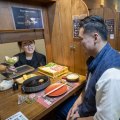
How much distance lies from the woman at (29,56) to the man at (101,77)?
0.84 meters

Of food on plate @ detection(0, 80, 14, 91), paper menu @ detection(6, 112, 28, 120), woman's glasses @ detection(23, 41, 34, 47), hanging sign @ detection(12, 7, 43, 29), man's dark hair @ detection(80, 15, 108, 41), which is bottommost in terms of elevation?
paper menu @ detection(6, 112, 28, 120)

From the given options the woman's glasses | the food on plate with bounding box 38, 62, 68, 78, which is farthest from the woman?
the food on plate with bounding box 38, 62, 68, 78

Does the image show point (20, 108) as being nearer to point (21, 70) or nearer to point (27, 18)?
point (21, 70)

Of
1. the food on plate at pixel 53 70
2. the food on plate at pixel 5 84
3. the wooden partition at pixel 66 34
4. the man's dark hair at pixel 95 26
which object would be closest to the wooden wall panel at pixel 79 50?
the wooden partition at pixel 66 34

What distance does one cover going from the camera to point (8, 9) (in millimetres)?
1351

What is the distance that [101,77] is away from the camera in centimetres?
79

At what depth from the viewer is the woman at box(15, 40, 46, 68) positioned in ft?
5.14

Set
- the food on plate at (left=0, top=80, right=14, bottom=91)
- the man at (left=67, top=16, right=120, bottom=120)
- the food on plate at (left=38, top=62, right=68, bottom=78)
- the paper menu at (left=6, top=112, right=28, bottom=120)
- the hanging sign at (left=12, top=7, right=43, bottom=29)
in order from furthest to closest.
A: 1. the food on plate at (left=38, top=62, right=68, bottom=78)
2. the hanging sign at (left=12, top=7, right=43, bottom=29)
3. the food on plate at (left=0, top=80, right=14, bottom=91)
4. the paper menu at (left=6, top=112, right=28, bottom=120)
5. the man at (left=67, top=16, right=120, bottom=120)

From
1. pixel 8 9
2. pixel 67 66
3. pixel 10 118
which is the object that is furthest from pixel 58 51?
pixel 10 118

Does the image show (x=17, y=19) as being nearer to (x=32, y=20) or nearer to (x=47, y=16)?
(x=32, y=20)

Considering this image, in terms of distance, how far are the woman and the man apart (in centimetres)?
84

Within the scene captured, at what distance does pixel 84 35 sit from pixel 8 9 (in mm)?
915

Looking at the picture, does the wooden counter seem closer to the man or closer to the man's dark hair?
the man

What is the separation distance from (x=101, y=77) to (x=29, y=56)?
1096 mm
